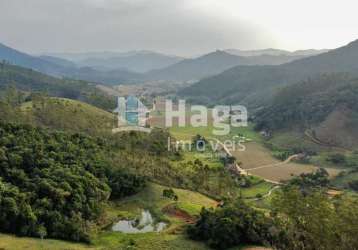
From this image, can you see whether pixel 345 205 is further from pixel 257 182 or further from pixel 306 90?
pixel 306 90

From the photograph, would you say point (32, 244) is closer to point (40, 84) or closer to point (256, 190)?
point (256, 190)

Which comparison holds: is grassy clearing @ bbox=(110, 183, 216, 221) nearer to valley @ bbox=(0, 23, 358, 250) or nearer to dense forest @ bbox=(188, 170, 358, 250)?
valley @ bbox=(0, 23, 358, 250)

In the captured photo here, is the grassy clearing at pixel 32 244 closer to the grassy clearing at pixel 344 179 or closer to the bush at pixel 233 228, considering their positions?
the bush at pixel 233 228

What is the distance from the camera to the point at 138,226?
105ft

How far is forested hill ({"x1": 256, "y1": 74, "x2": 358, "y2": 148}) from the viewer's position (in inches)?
3236

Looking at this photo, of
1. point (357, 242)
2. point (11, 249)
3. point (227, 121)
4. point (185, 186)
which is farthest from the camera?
point (227, 121)

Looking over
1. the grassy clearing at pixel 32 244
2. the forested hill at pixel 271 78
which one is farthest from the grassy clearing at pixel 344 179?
the forested hill at pixel 271 78

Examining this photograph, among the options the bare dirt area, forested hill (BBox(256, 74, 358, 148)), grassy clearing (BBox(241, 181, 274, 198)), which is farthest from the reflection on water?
forested hill (BBox(256, 74, 358, 148))

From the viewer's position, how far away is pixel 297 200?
21891mm

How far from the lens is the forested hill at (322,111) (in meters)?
82.2

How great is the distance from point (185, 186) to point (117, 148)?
30.6ft

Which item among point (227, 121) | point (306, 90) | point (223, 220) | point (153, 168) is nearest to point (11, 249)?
point (223, 220)

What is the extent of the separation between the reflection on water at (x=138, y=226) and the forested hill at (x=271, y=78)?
116411mm

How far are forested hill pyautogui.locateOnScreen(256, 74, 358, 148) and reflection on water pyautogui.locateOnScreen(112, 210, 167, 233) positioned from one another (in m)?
53.7
